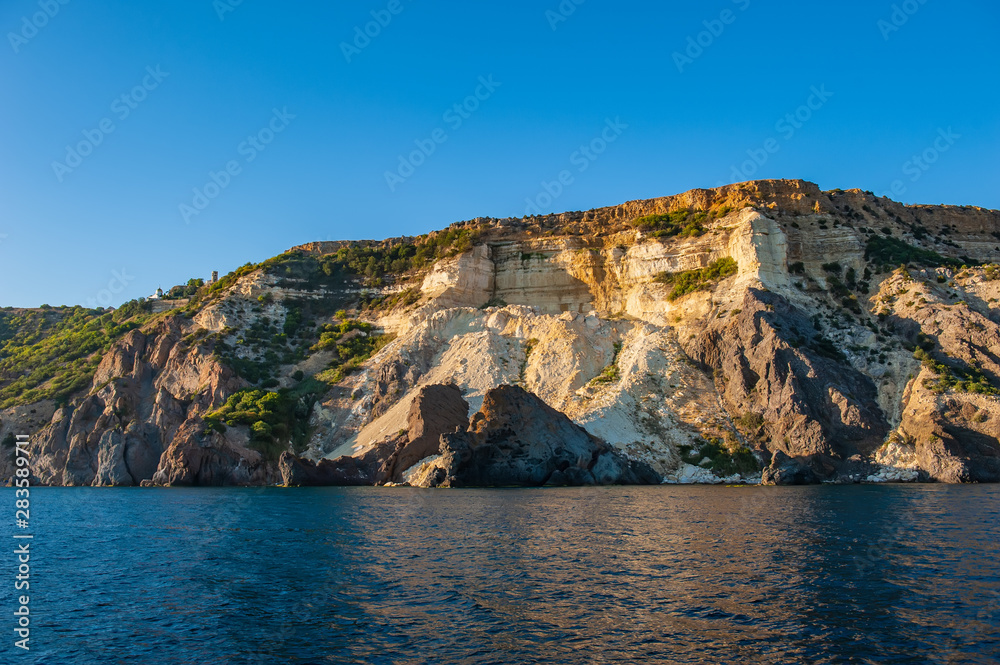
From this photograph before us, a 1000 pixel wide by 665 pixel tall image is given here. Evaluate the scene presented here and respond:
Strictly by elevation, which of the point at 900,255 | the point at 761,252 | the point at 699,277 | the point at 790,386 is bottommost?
the point at 790,386

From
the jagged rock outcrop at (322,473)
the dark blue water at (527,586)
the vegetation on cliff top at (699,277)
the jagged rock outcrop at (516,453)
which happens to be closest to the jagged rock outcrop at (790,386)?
the vegetation on cliff top at (699,277)

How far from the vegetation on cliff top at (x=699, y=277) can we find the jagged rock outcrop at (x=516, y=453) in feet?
91.5

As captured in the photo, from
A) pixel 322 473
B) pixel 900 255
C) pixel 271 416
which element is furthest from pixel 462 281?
pixel 900 255

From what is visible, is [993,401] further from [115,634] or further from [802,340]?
[115,634]

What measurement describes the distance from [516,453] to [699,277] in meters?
33.6

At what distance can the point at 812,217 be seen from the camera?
76562 mm

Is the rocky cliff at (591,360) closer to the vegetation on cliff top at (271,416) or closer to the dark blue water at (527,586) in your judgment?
the vegetation on cliff top at (271,416)

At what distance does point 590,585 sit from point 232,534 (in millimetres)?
17386

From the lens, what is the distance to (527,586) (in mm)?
19719

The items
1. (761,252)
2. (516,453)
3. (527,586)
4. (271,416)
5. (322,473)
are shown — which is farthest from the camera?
(761,252)

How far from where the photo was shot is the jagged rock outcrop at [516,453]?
169 feet

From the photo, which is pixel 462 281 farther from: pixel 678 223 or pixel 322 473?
pixel 322 473

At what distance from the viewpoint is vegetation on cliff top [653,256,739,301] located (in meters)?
73.4

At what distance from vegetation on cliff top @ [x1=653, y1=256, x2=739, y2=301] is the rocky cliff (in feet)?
0.95
